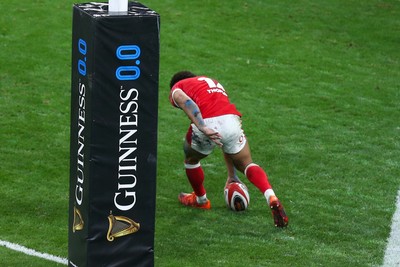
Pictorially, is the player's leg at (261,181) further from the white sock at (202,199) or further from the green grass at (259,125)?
the white sock at (202,199)

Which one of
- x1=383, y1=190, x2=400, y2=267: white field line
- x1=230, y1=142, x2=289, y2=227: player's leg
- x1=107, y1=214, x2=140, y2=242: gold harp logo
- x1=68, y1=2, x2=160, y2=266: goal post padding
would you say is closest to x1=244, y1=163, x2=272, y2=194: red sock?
x1=230, y1=142, x2=289, y2=227: player's leg

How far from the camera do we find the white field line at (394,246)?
9.57 m

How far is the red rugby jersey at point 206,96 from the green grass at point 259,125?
107 cm

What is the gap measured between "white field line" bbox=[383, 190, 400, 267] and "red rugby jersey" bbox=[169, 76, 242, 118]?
6.27 ft

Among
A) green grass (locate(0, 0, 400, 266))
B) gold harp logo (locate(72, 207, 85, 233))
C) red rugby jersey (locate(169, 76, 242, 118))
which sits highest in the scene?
red rugby jersey (locate(169, 76, 242, 118))

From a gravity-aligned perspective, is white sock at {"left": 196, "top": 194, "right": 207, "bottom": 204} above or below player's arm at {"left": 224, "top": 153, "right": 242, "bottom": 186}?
below

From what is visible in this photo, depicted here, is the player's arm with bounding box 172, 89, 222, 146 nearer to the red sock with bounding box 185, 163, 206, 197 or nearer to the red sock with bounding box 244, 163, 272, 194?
the red sock with bounding box 244, 163, 272, 194

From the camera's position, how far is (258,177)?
10.4 m

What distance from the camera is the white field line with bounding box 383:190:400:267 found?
9.57m

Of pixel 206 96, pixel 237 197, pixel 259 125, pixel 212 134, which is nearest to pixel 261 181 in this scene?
pixel 237 197

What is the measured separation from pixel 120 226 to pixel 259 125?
561 centimetres

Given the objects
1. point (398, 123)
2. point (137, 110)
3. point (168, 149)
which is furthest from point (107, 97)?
point (398, 123)

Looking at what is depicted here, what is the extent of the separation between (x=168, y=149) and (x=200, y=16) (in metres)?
6.01

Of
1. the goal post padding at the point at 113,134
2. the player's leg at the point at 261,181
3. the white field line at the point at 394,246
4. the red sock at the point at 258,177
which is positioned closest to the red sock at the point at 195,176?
the player's leg at the point at 261,181
